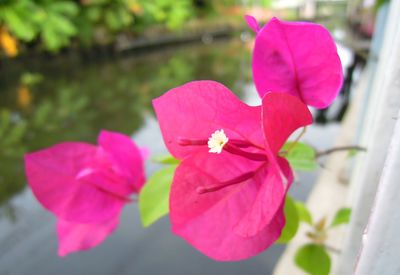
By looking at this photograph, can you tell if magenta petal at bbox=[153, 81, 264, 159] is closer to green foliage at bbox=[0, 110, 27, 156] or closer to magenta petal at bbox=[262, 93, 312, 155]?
magenta petal at bbox=[262, 93, 312, 155]

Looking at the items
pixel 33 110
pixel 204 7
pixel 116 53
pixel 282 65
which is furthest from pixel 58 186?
pixel 204 7

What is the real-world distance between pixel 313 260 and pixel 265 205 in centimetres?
16

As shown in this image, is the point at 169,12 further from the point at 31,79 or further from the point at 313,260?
the point at 313,260

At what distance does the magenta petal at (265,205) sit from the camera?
16 centimetres

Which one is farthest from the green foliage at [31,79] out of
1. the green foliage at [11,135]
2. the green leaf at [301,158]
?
the green leaf at [301,158]

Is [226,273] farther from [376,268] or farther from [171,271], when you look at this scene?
[376,268]

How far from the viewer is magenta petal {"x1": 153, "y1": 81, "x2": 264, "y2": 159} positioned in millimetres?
167

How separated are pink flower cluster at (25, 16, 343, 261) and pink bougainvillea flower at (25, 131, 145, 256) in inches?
4.1

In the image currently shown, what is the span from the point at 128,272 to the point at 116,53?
343 centimetres

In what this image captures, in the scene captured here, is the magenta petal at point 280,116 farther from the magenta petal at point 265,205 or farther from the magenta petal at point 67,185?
the magenta petal at point 67,185

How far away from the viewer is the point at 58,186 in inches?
9.8

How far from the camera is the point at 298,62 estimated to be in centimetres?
19

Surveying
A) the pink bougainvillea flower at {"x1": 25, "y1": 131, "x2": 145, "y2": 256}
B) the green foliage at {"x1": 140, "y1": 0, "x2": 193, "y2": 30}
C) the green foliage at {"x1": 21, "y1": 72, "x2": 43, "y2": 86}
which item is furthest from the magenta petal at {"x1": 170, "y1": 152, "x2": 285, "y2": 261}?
the green foliage at {"x1": 140, "y1": 0, "x2": 193, "y2": 30}

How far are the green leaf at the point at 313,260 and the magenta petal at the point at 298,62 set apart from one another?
5.8 inches
